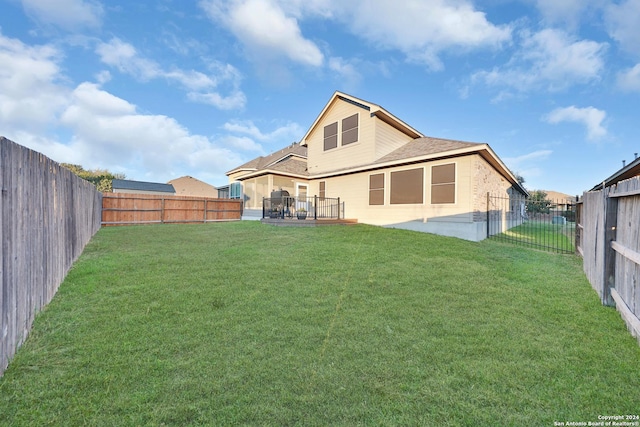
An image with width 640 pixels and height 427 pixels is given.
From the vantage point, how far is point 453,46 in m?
12.0

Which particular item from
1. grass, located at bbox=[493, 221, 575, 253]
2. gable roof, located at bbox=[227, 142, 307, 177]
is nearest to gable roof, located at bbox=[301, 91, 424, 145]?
gable roof, located at bbox=[227, 142, 307, 177]

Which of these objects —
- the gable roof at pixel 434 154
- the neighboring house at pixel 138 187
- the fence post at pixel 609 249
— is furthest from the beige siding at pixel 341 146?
the neighboring house at pixel 138 187

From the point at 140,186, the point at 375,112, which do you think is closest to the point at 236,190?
the point at 375,112

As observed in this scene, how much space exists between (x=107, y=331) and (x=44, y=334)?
56 centimetres

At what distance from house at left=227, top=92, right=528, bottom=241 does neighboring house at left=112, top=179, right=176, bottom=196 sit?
2141 cm

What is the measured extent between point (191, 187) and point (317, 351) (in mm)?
43316

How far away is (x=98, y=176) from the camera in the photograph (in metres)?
36.5

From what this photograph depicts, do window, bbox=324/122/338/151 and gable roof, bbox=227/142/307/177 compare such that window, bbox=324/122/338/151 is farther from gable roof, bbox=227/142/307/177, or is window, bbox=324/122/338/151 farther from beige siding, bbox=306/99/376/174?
gable roof, bbox=227/142/307/177

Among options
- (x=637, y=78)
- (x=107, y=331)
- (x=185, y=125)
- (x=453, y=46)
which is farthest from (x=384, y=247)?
(x=185, y=125)

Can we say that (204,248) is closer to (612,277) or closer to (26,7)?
(612,277)

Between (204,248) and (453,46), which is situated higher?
(453,46)

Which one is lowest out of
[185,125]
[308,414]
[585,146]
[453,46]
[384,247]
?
[308,414]

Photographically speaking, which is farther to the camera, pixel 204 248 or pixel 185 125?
pixel 185 125

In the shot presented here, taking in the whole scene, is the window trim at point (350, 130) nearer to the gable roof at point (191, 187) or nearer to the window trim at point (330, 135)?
the window trim at point (330, 135)
